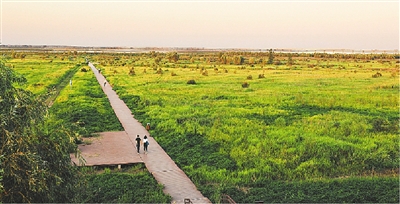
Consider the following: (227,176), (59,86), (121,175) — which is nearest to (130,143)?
(121,175)

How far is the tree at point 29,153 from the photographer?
7.47 meters

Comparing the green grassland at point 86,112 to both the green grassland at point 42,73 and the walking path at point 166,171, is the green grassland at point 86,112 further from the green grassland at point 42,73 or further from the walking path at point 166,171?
the green grassland at point 42,73

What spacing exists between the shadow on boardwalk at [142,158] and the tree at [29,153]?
13.6ft

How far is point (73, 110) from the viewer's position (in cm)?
2659

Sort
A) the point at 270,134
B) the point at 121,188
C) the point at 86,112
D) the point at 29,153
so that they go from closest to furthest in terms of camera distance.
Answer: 1. the point at 29,153
2. the point at 121,188
3. the point at 270,134
4. the point at 86,112

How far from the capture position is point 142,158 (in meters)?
16.4

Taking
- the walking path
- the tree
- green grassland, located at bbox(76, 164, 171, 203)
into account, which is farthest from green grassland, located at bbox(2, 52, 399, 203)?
the tree

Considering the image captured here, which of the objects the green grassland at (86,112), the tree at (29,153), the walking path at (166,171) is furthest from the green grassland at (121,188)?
the green grassland at (86,112)

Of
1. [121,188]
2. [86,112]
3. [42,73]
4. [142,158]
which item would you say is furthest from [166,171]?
[42,73]

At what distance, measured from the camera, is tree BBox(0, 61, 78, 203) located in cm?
747

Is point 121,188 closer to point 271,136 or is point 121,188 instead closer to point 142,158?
point 142,158

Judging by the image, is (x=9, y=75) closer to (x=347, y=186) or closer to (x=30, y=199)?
(x=30, y=199)

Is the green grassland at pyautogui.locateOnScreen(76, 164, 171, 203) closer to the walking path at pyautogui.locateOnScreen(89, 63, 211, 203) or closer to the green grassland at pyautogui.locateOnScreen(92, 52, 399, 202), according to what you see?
the walking path at pyautogui.locateOnScreen(89, 63, 211, 203)

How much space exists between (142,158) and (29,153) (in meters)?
9.15
